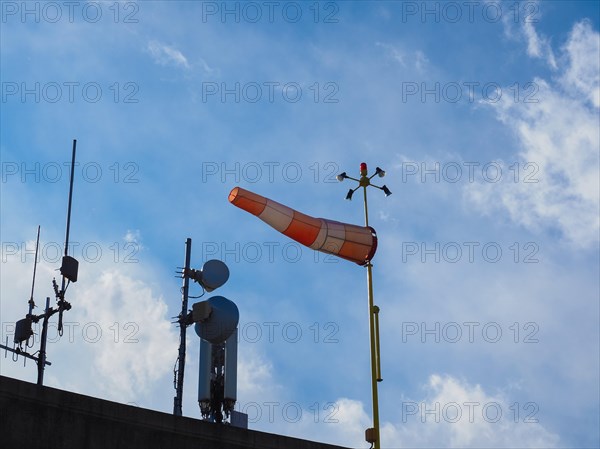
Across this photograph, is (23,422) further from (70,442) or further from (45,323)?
(45,323)

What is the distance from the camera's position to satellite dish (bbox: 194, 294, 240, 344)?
76.1ft

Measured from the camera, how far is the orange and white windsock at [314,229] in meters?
22.3

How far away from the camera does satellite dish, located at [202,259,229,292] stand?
2555 cm

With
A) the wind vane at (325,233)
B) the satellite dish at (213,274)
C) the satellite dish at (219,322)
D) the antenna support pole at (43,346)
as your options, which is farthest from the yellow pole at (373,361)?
the antenna support pole at (43,346)

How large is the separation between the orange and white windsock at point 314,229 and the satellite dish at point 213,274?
3433mm

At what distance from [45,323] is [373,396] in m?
9.06

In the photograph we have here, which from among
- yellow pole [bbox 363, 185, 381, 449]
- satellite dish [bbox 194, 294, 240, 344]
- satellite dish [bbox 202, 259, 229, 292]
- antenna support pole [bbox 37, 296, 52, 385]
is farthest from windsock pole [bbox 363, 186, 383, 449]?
antenna support pole [bbox 37, 296, 52, 385]

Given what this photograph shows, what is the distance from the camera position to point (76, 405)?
15.2 meters

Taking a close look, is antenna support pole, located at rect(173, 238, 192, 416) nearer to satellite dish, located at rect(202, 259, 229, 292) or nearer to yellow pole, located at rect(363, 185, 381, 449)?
satellite dish, located at rect(202, 259, 229, 292)

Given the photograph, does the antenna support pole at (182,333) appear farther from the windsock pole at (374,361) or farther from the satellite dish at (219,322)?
the windsock pole at (374,361)

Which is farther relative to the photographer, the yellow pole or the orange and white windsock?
the orange and white windsock

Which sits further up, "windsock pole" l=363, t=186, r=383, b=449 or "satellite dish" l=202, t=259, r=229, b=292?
"satellite dish" l=202, t=259, r=229, b=292

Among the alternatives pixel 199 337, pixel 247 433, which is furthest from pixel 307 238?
pixel 247 433

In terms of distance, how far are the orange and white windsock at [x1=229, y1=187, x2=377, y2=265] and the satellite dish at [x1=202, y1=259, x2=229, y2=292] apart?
135 inches
